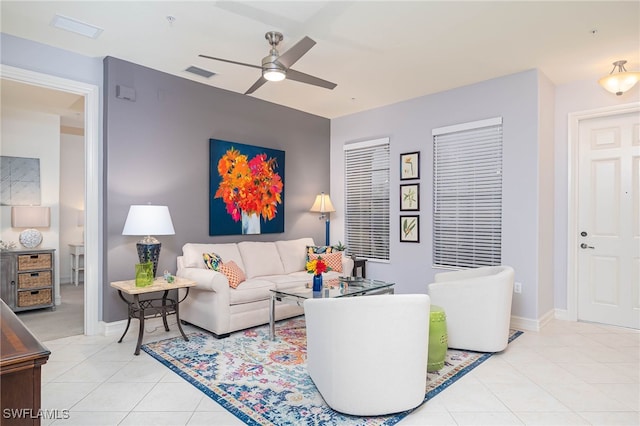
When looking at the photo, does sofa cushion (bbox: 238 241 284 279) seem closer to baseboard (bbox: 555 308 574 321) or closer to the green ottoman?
the green ottoman

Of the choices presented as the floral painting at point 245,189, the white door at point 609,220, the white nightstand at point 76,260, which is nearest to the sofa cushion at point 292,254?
the floral painting at point 245,189

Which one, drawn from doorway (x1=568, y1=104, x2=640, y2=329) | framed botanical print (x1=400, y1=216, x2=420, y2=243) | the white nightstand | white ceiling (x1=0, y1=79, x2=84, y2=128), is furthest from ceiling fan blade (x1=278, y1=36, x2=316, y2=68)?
the white nightstand

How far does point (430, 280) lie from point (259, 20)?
3.53 m

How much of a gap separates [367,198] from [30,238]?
4.65 meters

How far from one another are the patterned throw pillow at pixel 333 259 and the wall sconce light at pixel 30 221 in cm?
375

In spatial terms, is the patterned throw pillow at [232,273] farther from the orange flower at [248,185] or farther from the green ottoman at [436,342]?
the green ottoman at [436,342]

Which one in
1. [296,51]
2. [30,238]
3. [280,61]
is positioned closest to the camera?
[296,51]

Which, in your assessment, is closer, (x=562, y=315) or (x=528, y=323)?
(x=528, y=323)

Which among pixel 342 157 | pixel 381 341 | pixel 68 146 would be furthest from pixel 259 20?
pixel 68 146

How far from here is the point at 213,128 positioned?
15.2 ft

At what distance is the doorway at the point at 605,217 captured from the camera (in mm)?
4051

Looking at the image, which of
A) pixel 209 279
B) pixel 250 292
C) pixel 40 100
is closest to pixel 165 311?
pixel 209 279

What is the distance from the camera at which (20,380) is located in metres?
1.21

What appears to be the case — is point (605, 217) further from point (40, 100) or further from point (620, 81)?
point (40, 100)
